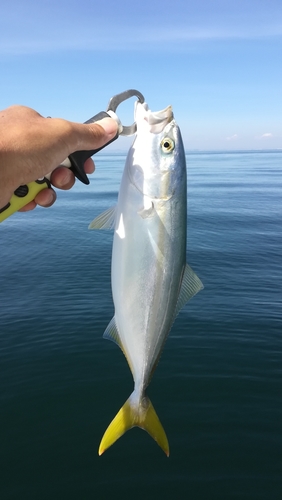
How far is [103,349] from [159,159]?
9155 mm

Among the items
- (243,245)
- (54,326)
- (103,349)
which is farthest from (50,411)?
(243,245)

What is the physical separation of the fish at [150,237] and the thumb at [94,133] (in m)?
0.38

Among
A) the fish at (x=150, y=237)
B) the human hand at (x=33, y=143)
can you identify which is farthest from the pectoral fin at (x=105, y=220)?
the human hand at (x=33, y=143)

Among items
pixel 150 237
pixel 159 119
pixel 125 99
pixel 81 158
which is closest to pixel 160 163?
pixel 159 119

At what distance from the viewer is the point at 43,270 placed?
18.2m

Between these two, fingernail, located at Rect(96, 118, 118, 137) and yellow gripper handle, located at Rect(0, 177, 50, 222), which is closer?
yellow gripper handle, located at Rect(0, 177, 50, 222)

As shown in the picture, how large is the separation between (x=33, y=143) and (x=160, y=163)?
1.12 metres

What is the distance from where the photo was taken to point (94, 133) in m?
3.74

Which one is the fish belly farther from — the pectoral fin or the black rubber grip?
the black rubber grip

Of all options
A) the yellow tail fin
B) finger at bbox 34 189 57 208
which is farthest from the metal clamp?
the yellow tail fin

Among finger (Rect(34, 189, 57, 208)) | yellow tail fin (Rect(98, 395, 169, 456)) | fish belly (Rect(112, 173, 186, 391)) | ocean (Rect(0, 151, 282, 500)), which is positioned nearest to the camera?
fish belly (Rect(112, 173, 186, 391))

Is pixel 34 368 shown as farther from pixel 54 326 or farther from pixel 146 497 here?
pixel 146 497

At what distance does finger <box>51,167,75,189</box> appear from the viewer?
3979 millimetres

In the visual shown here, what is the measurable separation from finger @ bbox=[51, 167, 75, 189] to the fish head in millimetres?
901
